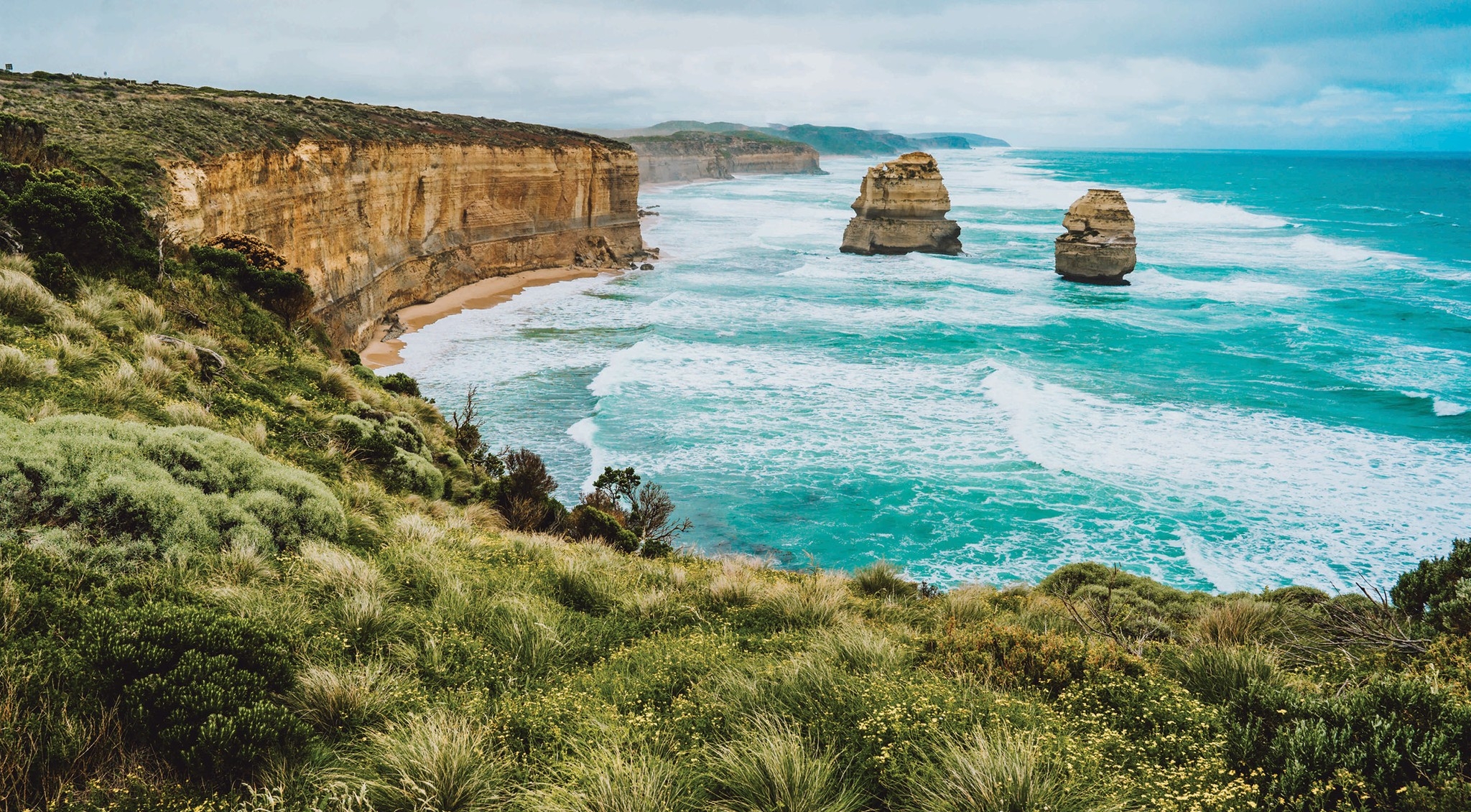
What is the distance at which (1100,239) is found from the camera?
4353 cm

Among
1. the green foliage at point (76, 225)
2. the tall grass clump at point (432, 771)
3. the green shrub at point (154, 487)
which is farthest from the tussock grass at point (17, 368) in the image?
the tall grass clump at point (432, 771)

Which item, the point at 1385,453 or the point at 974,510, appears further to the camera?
the point at 1385,453

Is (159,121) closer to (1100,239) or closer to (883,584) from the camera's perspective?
(883,584)

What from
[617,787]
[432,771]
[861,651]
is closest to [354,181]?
[861,651]

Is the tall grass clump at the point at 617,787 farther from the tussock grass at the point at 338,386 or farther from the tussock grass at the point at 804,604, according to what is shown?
the tussock grass at the point at 338,386

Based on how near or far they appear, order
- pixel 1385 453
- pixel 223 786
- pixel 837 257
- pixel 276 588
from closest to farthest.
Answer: pixel 223 786 < pixel 276 588 < pixel 1385 453 < pixel 837 257

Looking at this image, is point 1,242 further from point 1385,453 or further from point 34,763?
point 1385,453

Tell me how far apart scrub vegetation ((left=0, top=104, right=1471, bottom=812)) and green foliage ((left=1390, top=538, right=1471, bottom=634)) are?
39 millimetres

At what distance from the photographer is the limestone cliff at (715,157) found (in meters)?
130

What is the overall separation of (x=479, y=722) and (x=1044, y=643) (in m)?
4.00

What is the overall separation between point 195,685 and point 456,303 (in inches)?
1384

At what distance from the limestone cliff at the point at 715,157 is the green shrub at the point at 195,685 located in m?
121

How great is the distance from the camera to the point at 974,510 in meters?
17.9

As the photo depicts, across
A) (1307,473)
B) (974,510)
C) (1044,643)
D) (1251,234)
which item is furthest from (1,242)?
(1251,234)
